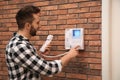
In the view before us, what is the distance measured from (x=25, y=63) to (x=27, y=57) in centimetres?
5

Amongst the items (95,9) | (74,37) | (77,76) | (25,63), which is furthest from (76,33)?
(25,63)

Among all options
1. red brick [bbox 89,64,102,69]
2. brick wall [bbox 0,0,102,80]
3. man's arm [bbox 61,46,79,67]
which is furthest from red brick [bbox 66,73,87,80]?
man's arm [bbox 61,46,79,67]

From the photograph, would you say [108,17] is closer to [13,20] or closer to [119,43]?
[119,43]

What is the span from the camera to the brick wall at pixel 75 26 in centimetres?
232

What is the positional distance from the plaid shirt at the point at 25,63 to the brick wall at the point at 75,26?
0.43m

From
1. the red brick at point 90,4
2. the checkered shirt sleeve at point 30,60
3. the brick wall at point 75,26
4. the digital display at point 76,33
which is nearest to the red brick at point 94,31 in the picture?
the brick wall at point 75,26

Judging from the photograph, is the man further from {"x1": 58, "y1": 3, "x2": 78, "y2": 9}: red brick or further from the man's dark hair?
{"x1": 58, "y1": 3, "x2": 78, "y2": 9}: red brick

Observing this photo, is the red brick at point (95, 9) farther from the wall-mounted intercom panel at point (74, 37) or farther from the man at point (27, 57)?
the man at point (27, 57)

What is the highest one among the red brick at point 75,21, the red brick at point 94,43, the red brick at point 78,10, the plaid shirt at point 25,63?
the red brick at point 78,10

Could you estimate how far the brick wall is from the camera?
232 cm

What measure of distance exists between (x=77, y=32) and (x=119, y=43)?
1.32 ft

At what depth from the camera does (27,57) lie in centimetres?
194

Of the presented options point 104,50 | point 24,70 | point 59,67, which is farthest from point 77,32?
point 24,70

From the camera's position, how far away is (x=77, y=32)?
7.81 ft
